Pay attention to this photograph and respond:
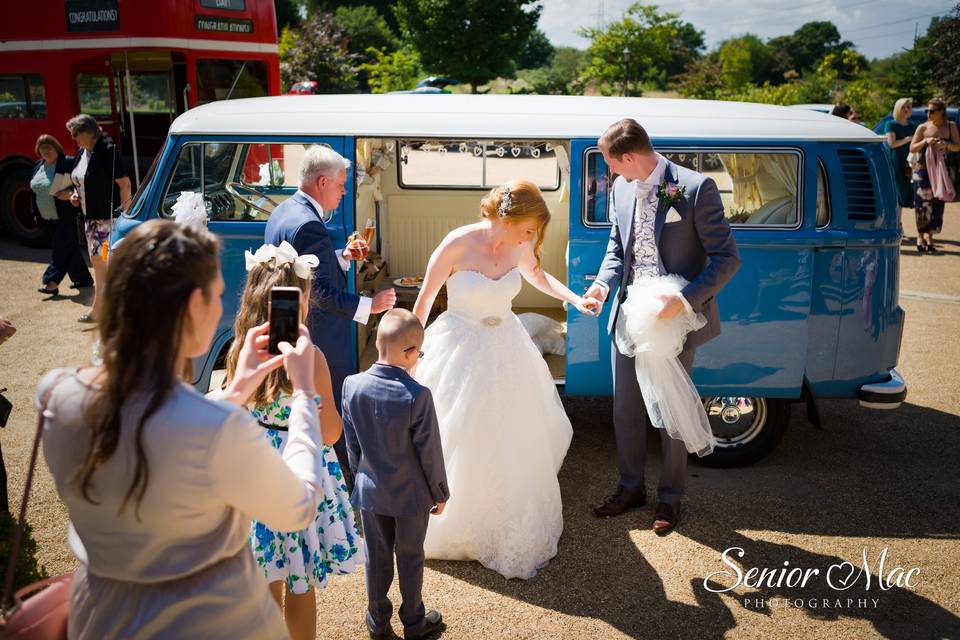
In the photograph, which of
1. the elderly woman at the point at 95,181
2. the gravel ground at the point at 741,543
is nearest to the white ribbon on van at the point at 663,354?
the gravel ground at the point at 741,543

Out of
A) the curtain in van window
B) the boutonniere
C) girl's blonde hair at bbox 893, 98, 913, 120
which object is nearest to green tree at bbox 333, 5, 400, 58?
girl's blonde hair at bbox 893, 98, 913, 120

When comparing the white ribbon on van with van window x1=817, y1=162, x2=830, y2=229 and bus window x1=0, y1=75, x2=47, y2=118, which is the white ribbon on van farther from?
bus window x1=0, y1=75, x2=47, y2=118

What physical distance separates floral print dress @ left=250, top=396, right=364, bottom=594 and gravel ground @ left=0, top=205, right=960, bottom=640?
24.1 inches

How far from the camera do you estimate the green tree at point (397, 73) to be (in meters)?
32.5

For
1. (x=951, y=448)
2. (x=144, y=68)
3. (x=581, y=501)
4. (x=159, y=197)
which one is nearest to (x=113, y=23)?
(x=144, y=68)

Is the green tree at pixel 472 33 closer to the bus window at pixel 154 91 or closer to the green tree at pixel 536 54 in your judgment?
the bus window at pixel 154 91

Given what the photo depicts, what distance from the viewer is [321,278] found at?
4305 mm

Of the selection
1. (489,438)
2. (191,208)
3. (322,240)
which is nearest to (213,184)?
(191,208)

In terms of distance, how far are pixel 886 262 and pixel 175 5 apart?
10.2 metres

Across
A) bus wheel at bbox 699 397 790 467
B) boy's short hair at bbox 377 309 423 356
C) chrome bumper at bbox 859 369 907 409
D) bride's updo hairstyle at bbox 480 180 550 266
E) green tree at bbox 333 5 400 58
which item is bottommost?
bus wheel at bbox 699 397 790 467

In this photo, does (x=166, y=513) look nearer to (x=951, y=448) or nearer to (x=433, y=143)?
(x=433, y=143)

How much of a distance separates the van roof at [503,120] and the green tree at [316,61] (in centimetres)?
2771

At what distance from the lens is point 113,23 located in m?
11.5

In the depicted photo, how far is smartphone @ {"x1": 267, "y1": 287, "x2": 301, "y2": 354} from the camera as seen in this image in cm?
227
